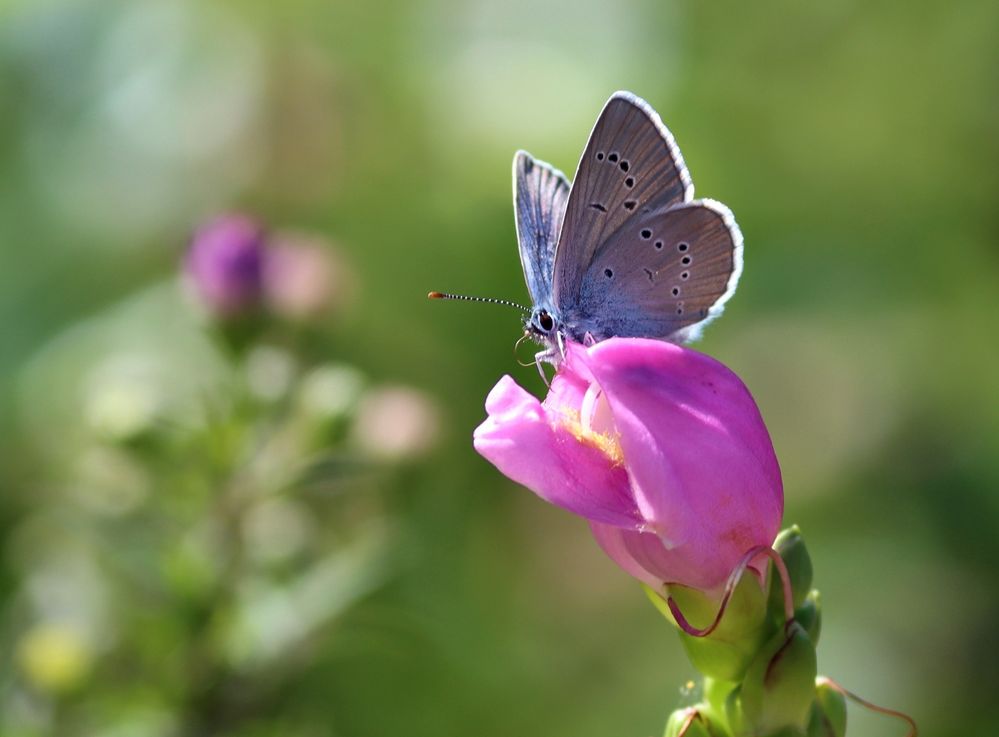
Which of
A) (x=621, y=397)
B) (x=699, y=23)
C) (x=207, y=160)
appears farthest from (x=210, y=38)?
(x=621, y=397)

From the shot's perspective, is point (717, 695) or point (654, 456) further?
point (717, 695)

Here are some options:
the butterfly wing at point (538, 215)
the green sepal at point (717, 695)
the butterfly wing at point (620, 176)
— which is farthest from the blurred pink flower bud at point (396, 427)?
the green sepal at point (717, 695)

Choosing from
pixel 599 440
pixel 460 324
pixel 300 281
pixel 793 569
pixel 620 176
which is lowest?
pixel 460 324

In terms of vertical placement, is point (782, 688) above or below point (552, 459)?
below

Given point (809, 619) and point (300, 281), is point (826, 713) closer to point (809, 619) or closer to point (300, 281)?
point (809, 619)

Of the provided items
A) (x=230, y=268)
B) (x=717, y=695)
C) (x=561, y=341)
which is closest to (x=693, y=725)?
(x=717, y=695)

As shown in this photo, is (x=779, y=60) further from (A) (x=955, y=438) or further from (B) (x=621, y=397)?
(B) (x=621, y=397)
